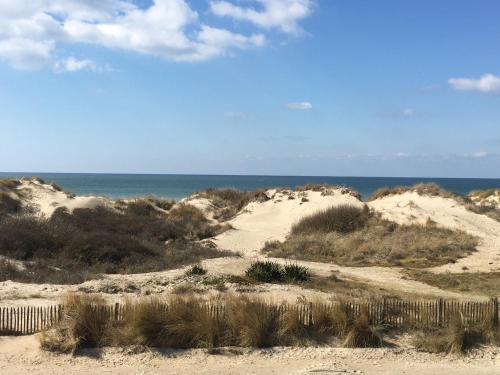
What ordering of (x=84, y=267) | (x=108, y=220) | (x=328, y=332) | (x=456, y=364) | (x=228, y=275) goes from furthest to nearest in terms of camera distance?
(x=108, y=220) → (x=84, y=267) → (x=228, y=275) → (x=328, y=332) → (x=456, y=364)

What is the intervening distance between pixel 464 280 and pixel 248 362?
11.7 m

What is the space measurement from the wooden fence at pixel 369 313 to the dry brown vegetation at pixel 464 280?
5284 mm

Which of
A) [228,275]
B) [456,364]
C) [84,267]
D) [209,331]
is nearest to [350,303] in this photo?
[456,364]

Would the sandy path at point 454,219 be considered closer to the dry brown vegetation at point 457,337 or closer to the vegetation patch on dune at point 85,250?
the vegetation patch on dune at point 85,250

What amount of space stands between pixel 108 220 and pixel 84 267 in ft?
30.6

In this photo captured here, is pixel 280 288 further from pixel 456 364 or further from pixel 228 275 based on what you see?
pixel 456 364

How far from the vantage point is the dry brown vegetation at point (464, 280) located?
17.2m

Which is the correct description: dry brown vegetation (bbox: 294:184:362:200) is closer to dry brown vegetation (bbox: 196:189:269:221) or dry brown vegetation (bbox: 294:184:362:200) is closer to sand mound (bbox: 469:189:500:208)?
dry brown vegetation (bbox: 196:189:269:221)

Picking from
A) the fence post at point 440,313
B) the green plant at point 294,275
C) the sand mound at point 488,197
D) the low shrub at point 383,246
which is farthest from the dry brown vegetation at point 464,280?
the sand mound at point 488,197

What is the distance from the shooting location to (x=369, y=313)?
11156mm

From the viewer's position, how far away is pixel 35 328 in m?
10.5

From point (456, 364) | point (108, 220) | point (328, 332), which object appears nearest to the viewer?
point (456, 364)

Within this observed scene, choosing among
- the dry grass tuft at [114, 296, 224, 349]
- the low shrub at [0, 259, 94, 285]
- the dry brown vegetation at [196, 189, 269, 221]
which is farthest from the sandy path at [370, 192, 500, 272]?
the dry grass tuft at [114, 296, 224, 349]

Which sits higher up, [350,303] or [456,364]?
[350,303]
